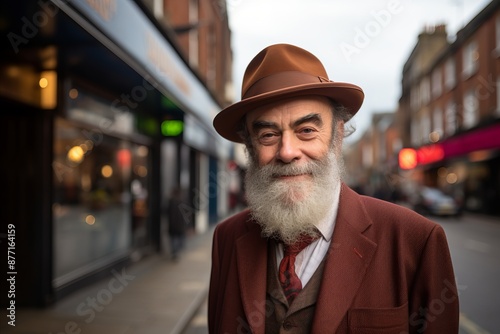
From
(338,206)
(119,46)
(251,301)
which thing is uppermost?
(119,46)

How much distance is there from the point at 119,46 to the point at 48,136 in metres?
1.88

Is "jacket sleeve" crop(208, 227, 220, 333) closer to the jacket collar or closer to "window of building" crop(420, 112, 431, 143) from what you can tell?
the jacket collar

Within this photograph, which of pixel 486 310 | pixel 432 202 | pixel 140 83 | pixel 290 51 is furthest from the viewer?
pixel 432 202

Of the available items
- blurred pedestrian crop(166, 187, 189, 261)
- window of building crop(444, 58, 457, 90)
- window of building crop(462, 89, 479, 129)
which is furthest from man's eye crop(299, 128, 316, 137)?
window of building crop(444, 58, 457, 90)

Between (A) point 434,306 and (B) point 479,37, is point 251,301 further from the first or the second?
(B) point 479,37

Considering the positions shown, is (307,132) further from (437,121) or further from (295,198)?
(437,121)

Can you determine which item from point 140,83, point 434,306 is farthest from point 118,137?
point 434,306

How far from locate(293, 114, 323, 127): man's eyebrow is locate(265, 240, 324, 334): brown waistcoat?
0.55 metres

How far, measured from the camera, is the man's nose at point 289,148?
1.49m

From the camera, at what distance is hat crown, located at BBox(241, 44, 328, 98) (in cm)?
158

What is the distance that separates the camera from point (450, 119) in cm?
2434

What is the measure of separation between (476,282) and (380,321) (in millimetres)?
6462

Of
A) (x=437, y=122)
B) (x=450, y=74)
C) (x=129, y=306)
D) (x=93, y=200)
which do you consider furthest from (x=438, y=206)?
(x=129, y=306)

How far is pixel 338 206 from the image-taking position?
1.63 metres
